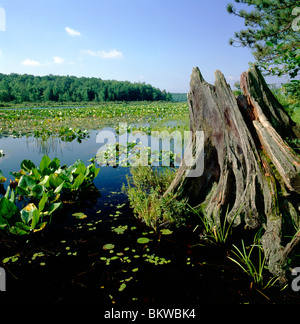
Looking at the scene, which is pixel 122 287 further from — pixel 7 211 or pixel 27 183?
pixel 27 183

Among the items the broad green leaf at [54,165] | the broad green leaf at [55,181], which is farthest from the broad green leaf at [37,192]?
the broad green leaf at [54,165]

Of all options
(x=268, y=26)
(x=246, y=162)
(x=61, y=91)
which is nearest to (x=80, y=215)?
(x=246, y=162)

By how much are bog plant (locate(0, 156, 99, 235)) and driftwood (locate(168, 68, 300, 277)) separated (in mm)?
1959

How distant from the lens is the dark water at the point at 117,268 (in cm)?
240

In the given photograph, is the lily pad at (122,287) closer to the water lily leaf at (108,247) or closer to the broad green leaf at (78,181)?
the water lily leaf at (108,247)

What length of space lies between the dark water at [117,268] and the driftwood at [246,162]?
20.4 inches

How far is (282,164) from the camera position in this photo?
8.60 feet

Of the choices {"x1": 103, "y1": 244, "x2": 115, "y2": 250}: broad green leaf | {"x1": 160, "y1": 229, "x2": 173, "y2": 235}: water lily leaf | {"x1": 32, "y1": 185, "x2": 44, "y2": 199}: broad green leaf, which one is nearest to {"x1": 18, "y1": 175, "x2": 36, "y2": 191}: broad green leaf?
{"x1": 32, "y1": 185, "x2": 44, "y2": 199}: broad green leaf

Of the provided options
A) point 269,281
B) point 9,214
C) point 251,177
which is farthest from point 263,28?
point 9,214

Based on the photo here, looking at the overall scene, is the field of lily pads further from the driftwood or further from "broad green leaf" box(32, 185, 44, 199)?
the driftwood

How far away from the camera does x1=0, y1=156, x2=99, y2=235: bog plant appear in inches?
128

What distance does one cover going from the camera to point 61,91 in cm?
6322

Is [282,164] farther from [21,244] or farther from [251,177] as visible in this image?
[21,244]

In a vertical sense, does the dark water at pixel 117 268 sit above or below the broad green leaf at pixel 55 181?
below
